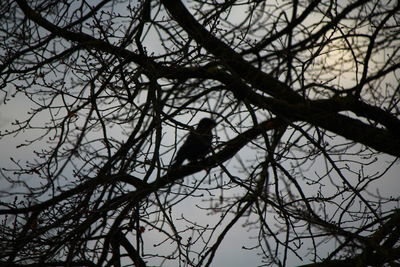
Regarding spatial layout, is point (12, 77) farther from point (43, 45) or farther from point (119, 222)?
point (119, 222)

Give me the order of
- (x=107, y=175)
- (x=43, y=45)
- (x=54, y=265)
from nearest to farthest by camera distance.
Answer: (x=107, y=175), (x=54, y=265), (x=43, y=45)

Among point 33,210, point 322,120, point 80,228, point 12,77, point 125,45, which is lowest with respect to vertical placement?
point 80,228

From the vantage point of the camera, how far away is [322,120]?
425 cm

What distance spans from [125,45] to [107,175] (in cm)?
127

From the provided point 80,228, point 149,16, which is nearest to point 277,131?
point 149,16

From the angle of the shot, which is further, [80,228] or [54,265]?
[54,265]

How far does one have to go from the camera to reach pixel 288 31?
389 cm

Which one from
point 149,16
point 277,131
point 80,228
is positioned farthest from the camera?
point 277,131

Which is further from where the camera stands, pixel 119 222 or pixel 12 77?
pixel 12 77

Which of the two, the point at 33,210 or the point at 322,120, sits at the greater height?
the point at 322,120

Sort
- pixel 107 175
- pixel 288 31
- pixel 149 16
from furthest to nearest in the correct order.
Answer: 1. pixel 288 31
2. pixel 149 16
3. pixel 107 175

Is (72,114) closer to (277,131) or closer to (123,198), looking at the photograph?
(123,198)

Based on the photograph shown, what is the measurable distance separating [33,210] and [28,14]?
214 centimetres

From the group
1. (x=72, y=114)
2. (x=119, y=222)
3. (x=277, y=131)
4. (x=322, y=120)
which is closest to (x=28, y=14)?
(x=72, y=114)
